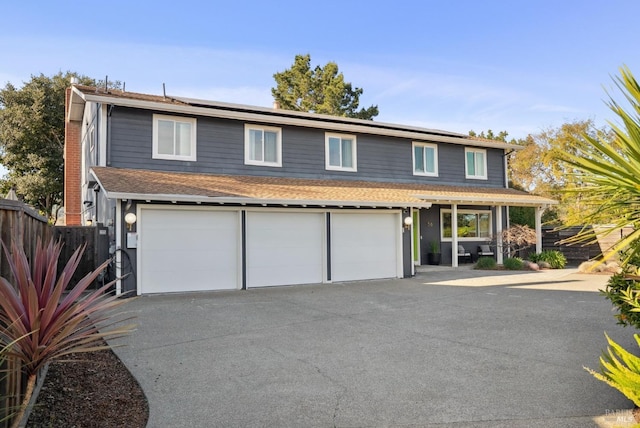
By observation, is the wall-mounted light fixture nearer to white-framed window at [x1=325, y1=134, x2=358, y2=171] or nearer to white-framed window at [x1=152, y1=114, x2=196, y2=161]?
white-framed window at [x1=152, y1=114, x2=196, y2=161]

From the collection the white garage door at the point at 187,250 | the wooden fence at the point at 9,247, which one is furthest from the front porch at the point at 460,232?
the wooden fence at the point at 9,247

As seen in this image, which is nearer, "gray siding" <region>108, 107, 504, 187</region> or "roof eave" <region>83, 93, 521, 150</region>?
"roof eave" <region>83, 93, 521, 150</region>

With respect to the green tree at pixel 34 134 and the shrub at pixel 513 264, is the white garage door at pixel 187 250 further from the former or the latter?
the green tree at pixel 34 134

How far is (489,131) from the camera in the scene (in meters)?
40.2

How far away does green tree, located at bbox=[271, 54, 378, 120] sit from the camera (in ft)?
108

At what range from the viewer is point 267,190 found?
12.2m

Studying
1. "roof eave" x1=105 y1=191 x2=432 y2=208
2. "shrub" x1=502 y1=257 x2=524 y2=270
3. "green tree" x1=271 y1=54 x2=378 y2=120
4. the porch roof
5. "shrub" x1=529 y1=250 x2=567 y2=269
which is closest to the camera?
"roof eave" x1=105 y1=191 x2=432 y2=208

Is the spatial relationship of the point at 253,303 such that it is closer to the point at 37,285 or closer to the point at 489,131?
the point at 37,285

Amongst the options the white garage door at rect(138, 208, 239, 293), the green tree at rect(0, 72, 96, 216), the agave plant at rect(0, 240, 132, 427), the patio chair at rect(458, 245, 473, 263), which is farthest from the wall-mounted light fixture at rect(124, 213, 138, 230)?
the green tree at rect(0, 72, 96, 216)

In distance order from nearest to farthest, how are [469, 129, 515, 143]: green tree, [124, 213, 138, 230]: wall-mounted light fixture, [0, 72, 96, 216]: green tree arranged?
1. [124, 213, 138, 230]: wall-mounted light fixture
2. [0, 72, 96, 216]: green tree
3. [469, 129, 515, 143]: green tree

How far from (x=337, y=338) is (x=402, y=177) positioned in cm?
1121

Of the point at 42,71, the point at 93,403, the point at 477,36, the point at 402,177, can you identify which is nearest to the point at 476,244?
the point at 402,177

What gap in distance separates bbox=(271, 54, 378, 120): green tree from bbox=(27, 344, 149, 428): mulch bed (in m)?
29.5

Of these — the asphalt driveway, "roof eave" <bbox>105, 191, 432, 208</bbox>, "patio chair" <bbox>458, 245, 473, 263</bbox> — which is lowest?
the asphalt driveway
